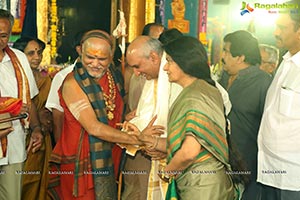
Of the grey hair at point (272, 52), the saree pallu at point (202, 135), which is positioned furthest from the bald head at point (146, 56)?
the grey hair at point (272, 52)

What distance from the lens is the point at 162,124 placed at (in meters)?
2.66

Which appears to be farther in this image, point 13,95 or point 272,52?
point 272,52

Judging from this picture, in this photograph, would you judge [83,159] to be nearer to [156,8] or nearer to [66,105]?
[66,105]

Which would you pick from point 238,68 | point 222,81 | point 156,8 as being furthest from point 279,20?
point 156,8

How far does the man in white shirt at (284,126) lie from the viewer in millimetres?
2635

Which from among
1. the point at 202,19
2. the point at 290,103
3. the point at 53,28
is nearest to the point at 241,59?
the point at 290,103

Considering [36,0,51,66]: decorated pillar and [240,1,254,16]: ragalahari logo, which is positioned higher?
[240,1,254,16]: ragalahari logo

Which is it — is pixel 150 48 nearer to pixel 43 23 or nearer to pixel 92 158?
pixel 92 158

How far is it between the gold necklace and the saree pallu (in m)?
0.57

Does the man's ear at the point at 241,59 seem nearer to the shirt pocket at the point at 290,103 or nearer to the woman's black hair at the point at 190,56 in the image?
the shirt pocket at the point at 290,103

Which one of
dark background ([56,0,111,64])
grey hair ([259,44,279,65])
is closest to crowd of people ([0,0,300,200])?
grey hair ([259,44,279,65])

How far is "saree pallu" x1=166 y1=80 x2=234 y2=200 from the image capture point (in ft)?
7.47

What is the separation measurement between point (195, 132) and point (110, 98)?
2.65ft

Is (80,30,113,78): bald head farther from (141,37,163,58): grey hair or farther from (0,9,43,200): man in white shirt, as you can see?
(0,9,43,200): man in white shirt
